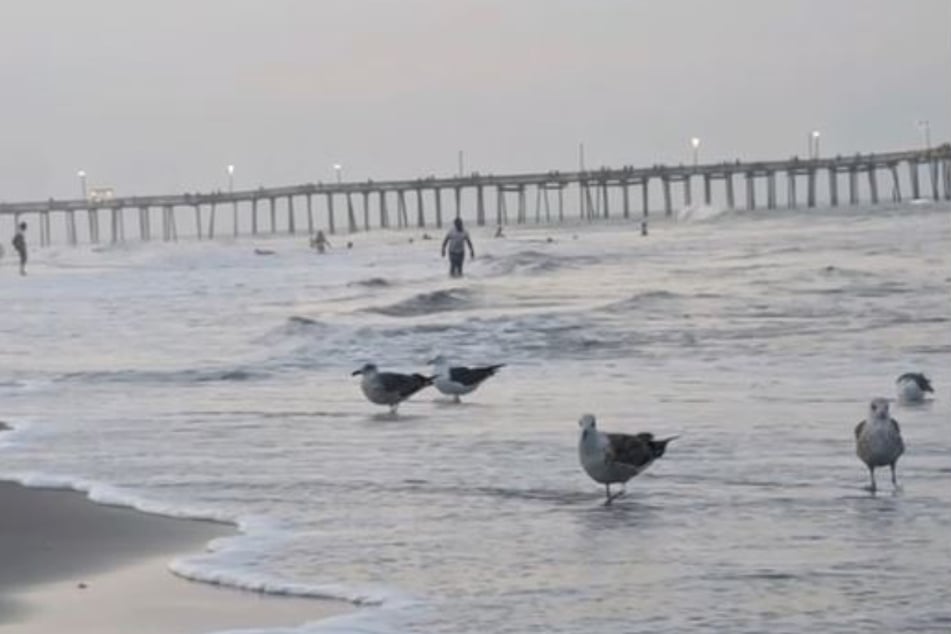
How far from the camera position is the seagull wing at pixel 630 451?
26.7ft

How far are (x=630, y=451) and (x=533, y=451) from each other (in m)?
1.63

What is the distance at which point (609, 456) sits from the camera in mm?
8109

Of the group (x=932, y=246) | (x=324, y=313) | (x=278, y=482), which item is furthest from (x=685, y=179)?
(x=278, y=482)

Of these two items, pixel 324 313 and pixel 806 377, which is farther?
pixel 324 313


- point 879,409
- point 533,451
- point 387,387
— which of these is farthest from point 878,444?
point 387,387

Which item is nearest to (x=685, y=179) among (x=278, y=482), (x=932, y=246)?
(x=932, y=246)

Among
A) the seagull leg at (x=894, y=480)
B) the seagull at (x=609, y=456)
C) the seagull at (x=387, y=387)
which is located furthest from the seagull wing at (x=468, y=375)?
the seagull leg at (x=894, y=480)

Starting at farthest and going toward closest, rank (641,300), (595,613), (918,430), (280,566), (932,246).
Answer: (932,246) < (641,300) < (918,430) < (280,566) < (595,613)

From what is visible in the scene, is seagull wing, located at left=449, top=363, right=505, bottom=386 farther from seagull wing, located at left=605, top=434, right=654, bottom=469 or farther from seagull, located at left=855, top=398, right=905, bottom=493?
seagull, located at left=855, top=398, right=905, bottom=493

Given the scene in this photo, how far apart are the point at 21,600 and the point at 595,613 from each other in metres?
1.77

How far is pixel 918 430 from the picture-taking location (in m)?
10.1

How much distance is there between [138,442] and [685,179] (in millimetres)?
97971

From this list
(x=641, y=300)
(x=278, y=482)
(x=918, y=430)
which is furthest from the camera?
(x=641, y=300)

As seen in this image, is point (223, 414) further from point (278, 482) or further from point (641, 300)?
point (641, 300)
